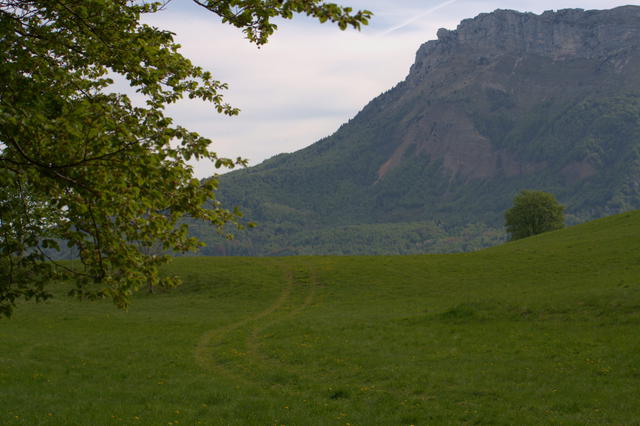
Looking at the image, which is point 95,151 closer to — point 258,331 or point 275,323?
point 258,331

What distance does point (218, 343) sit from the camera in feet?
115

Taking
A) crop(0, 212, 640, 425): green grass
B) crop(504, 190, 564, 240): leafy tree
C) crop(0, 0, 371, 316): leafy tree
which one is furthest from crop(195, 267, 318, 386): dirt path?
crop(504, 190, 564, 240): leafy tree

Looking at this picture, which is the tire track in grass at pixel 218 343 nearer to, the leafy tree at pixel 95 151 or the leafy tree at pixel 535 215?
the leafy tree at pixel 95 151

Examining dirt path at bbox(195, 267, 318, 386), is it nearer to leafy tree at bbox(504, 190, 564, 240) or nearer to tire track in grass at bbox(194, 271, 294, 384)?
tire track in grass at bbox(194, 271, 294, 384)

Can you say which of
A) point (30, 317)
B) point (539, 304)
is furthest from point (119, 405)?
point (30, 317)

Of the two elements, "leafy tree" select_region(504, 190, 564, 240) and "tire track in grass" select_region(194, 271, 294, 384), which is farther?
"leafy tree" select_region(504, 190, 564, 240)

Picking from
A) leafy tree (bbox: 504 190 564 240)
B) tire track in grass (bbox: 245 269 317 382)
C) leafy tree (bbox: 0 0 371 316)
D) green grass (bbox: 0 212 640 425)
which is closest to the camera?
leafy tree (bbox: 0 0 371 316)

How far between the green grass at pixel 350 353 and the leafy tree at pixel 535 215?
5165 centimetres

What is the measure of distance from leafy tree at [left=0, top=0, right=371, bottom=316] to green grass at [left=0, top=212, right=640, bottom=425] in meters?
7.57

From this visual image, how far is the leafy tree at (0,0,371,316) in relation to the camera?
33.1ft

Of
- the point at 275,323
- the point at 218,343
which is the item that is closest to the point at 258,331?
the point at 275,323

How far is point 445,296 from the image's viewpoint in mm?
51469

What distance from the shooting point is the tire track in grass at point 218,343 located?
26.5 metres

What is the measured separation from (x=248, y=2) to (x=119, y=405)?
48.7 ft
